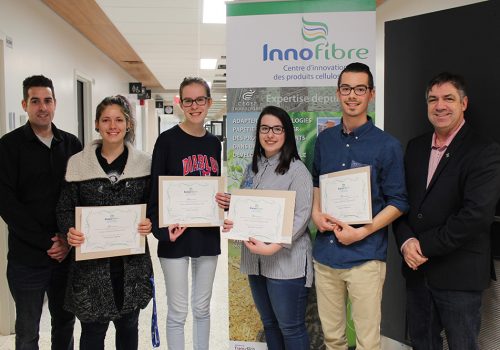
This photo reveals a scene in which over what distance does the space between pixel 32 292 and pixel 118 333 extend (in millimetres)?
500

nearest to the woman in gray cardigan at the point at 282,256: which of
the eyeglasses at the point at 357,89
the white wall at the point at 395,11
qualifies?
the eyeglasses at the point at 357,89

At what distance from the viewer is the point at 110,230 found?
198cm

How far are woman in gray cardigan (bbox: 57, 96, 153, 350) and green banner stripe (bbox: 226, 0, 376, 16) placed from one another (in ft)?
3.19

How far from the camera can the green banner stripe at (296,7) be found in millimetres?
2475

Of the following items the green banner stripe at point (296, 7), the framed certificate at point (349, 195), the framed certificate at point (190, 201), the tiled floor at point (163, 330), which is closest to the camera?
the framed certificate at point (349, 195)

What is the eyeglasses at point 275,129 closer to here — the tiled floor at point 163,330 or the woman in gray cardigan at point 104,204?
the woman in gray cardigan at point 104,204

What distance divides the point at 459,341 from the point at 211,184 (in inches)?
53.8

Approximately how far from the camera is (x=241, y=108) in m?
2.61

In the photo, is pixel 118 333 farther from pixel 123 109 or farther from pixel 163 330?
pixel 163 330

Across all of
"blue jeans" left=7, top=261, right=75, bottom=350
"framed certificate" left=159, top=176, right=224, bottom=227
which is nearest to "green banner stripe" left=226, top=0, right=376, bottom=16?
"framed certificate" left=159, top=176, right=224, bottom=227

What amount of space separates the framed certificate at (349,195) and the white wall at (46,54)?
9.05 ft

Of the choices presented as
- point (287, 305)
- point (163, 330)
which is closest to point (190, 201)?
point (287, 305)

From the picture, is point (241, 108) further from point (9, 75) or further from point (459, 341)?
point (9, 75)

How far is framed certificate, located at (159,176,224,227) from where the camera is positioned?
6.92 ft
